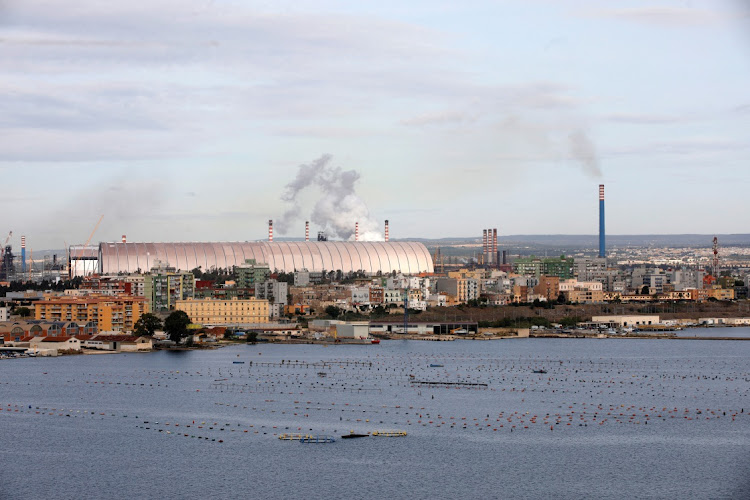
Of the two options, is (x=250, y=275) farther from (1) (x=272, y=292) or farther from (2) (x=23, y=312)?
(2) (x=23, y=312)

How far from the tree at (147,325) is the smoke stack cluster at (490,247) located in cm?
4366

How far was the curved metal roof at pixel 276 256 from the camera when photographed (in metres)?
52.2

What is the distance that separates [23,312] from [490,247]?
1883 inches

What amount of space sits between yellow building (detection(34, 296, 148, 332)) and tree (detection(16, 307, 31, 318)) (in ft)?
4.75

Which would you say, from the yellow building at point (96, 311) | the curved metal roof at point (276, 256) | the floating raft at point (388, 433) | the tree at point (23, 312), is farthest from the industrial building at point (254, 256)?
the floating raft at point (388, 433)

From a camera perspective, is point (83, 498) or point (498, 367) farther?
point (498, 367)

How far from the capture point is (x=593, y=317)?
3903 cm

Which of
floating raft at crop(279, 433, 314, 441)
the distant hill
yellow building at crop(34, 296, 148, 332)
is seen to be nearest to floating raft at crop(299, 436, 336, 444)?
floating raft at crop(279, 433, 314, 441)

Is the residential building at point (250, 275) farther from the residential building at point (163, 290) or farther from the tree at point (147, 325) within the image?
the tree at point (147, 325)

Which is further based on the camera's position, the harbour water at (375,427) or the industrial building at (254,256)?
the industrial building at (254,256)

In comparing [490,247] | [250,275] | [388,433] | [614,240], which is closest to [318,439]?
[388,433]

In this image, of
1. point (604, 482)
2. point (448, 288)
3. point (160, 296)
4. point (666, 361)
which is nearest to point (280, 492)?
point (604, 482)

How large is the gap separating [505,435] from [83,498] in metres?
5.94

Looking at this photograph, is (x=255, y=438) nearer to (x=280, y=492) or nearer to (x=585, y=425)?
(x=280, y=492)
